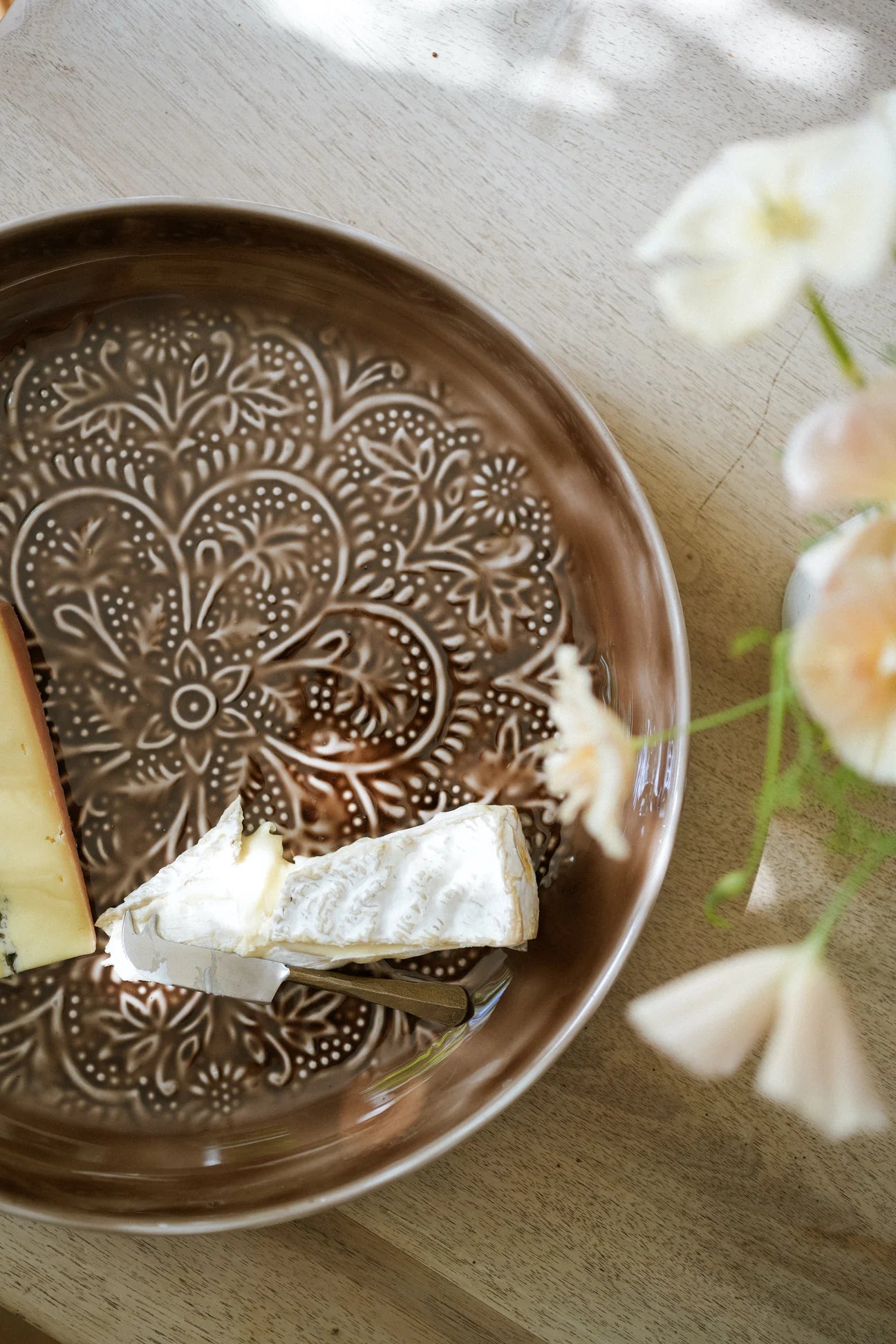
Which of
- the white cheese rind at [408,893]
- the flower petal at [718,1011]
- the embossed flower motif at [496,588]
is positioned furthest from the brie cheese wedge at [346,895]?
the flower petal at [718,1011]

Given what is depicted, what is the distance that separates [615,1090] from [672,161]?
617 millimetres

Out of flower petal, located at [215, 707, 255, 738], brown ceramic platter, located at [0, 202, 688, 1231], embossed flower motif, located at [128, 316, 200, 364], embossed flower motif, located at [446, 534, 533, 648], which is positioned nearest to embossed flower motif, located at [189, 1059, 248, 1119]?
brown ceramic platter, located at [0, 202, 688, 1231]

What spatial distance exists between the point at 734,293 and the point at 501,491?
34 centimetres

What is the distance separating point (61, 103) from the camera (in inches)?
23.3

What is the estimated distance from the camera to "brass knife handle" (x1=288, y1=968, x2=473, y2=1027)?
0.55 meters

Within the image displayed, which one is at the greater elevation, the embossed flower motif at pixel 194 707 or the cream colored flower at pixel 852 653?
the cream colored flower at pixel 852 653

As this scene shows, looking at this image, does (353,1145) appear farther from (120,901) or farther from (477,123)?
(477,123)

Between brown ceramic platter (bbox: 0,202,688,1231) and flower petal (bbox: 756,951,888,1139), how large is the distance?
31cm

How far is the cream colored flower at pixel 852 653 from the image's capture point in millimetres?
225

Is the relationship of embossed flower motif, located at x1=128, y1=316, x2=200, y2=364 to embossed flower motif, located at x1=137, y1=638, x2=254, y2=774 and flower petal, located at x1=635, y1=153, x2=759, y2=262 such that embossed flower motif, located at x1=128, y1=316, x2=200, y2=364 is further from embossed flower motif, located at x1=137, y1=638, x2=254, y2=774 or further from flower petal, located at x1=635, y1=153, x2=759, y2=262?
flower petal, located at x1=635, y1=153, x2=759, y2=262

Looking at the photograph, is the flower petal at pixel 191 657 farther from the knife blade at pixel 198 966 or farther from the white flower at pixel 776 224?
the white flower at pixel 776 224

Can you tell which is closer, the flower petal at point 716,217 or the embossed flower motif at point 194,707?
the flower petal at point 716,217

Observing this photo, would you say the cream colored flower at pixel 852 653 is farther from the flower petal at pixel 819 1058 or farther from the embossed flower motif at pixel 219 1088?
the embossed flower motif at pixel 219 1088

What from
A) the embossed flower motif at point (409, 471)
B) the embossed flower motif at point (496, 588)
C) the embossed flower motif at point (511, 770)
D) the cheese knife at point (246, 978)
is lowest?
the cheese knife at point (246, 978)
